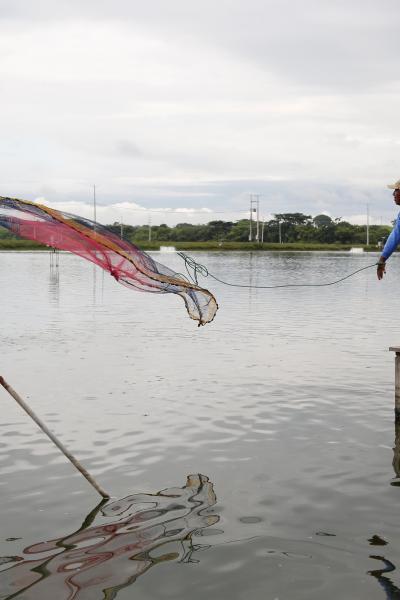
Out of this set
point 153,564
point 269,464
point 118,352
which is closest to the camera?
point 153,564

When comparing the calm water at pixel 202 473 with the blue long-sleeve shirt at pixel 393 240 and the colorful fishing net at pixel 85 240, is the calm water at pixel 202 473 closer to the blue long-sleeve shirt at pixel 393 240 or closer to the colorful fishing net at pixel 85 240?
the colorful fishing net at pixel 85 240

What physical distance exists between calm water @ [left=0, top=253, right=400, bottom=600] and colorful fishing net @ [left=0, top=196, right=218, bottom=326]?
281 cm

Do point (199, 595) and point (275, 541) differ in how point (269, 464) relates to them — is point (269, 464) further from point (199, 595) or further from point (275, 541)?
point (199, 595)

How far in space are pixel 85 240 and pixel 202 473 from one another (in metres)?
3.82

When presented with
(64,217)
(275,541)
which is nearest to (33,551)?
(275,541)

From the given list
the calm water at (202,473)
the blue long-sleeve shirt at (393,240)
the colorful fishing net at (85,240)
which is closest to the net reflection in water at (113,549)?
the calm water at (202,473)

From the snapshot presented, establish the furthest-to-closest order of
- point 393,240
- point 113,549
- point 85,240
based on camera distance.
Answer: point 393,240
point 85,240
point 113,549

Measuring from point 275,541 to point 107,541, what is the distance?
6.03 ft

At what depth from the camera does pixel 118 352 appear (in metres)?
23.1

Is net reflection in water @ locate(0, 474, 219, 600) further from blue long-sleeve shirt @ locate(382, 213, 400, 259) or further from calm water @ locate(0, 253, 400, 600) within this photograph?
blue long-sleeve shirt @ locate(382, 213, 400, 259)

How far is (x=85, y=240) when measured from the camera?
9.39 meters

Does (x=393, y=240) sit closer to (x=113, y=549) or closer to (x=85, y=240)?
(x=85, y=240)

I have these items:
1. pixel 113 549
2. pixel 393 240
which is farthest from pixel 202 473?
pixel 393 240

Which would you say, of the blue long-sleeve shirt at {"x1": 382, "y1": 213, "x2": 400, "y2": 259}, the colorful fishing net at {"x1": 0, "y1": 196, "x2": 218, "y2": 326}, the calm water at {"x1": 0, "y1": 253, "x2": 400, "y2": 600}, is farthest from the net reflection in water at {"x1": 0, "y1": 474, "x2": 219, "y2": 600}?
the blue long-sleeve shirt at {"x1": 382, "y1": 213, "x2": 400, "y2": 259}
